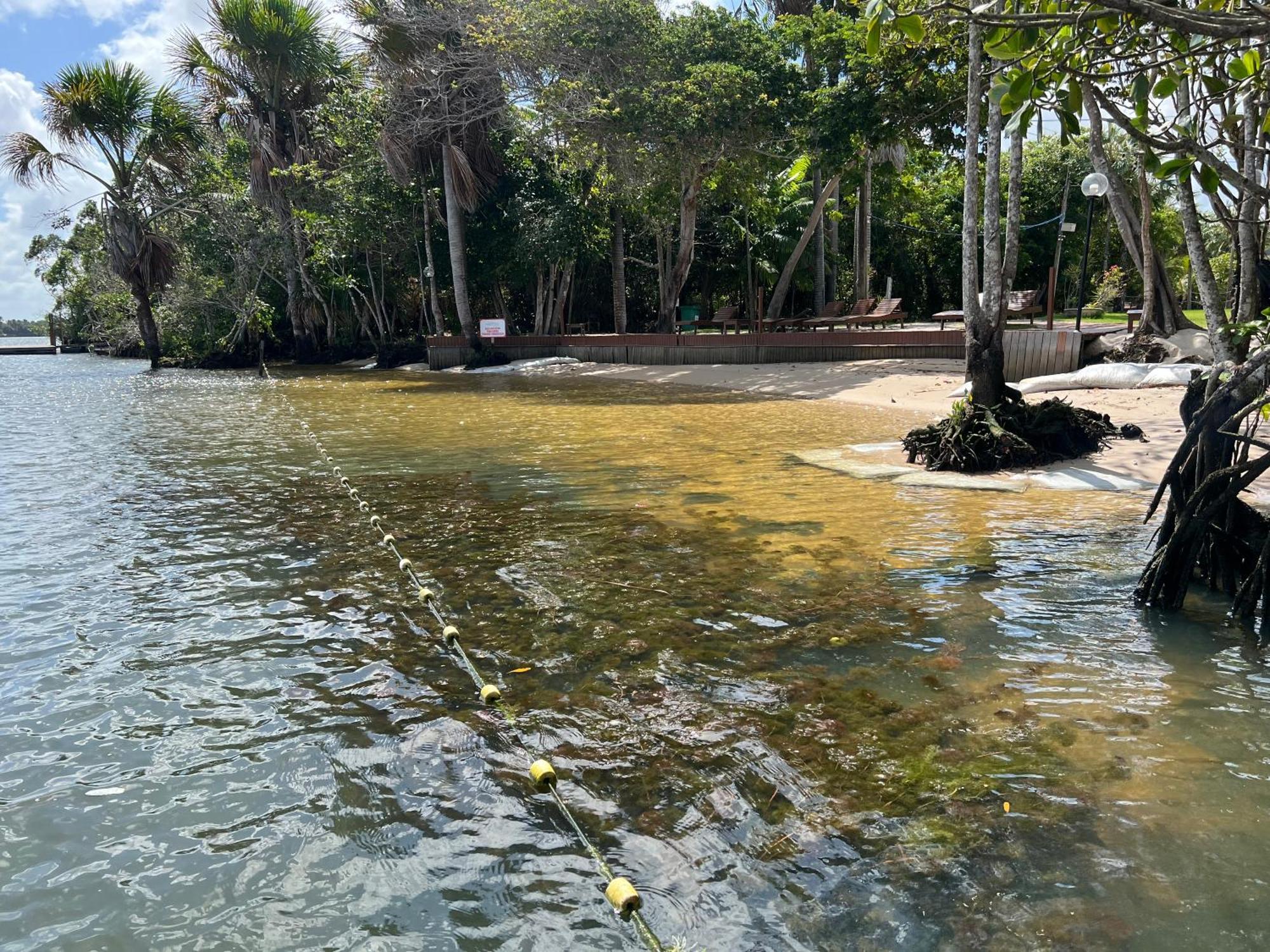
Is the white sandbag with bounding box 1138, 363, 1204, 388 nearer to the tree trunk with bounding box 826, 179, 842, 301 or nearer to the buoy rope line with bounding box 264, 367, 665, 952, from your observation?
the buoy rope line with bounding box 264, 367, 665, 952

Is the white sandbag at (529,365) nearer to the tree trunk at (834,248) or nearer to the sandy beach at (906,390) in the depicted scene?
the sandy beach at (906,390)

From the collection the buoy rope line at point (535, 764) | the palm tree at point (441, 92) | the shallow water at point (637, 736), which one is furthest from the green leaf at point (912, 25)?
the palm tree at point (441, 92)

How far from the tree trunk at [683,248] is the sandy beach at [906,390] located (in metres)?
2.68

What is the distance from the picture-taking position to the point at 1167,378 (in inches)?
498

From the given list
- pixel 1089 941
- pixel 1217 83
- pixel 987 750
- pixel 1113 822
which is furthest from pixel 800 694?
pixel 1217 83

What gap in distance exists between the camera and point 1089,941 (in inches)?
96.1

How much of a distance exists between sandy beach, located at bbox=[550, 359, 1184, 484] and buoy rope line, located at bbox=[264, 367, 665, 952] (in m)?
7.05

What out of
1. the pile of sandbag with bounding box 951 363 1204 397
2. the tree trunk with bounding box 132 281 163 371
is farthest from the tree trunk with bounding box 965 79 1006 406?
the tree trunk with bounding box 132 281 163 371

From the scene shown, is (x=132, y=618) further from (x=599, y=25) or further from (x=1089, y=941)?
(x=599, y=25)

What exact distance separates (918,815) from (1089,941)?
27.7 inches

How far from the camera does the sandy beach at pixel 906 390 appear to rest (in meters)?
9.30

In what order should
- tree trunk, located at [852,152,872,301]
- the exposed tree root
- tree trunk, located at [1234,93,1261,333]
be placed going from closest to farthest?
the exposed tree root < tree trunk, located at [1234,93,1261,333] < tree trunk, located at [852,152,872,301]

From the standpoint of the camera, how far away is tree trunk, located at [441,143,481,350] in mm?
25703

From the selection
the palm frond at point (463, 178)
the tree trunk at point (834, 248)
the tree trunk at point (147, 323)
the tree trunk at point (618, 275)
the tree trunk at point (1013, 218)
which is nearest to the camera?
the tree trunk at point (1013, 218)
